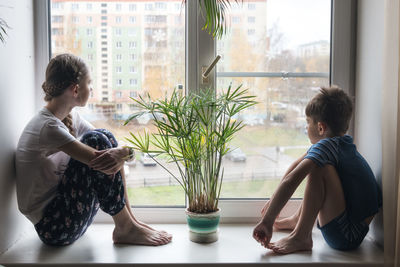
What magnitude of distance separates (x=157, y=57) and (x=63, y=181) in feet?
2.51

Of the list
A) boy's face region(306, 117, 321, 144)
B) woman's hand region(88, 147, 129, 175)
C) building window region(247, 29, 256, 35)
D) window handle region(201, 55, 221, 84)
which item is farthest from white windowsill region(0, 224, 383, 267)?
building window region(247, 29, 256, 35)

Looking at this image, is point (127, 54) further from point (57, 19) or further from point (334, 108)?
point (334, 108)

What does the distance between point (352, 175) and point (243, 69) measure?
73cm

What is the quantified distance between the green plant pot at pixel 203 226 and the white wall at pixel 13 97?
A: 2.52 feet

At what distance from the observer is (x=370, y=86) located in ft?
6.00

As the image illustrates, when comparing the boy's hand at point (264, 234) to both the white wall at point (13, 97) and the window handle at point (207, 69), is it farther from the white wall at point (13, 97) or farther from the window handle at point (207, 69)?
the white wall at point (13, 97)

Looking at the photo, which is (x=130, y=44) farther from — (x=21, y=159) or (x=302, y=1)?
(x=302, y=1)

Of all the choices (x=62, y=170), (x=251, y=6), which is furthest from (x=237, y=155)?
(x=62, y=170)

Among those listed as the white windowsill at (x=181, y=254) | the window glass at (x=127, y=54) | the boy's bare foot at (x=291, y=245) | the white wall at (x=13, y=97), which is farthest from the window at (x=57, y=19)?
the boy's bare foot at (x=291, y=245)

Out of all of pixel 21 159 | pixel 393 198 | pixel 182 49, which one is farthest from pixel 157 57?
pixel 393 198

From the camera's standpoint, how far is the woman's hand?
1.60m

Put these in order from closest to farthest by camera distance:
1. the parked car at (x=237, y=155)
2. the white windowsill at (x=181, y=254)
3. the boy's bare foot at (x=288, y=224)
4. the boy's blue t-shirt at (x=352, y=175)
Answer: the white windowsill at (x=181, y=254) → the boy's blue t-shirt at (x=352, y=175) → the boy's bare foot at (x=288, y=224) → the parked car at (x=237, y=155)

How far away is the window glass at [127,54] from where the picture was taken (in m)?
1.99

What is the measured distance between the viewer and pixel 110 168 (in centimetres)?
162
